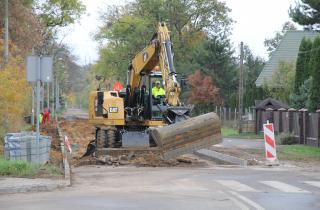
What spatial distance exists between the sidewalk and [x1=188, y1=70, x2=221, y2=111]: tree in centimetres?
5075

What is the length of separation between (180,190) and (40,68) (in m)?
5.74

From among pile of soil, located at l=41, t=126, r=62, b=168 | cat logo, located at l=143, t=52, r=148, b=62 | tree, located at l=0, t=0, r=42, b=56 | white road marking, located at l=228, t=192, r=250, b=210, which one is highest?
tree, located at l=0, t=0, r=42, b=56

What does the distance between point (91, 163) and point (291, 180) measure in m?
6.73

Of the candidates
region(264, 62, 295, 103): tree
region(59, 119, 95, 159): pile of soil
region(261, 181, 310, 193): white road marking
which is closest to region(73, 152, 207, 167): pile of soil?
region(59, 119, 95, 159): pile of soil

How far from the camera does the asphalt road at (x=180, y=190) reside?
1180 cm

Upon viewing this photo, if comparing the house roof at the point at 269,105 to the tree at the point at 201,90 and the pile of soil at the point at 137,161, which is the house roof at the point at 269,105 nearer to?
the tree at the point at 201,90

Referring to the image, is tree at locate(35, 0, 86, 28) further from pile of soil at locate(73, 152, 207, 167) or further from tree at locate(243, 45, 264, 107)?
pile of soil at locate(73, 152, 207, 167)

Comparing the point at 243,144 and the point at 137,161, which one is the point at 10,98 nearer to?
the point at 137,161

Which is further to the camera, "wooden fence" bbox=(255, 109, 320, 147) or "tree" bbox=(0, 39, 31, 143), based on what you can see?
"wooden fence" bbox=(255, 109, 320, 147)

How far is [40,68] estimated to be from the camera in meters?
17.5

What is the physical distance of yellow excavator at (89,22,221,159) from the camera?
64.5 ft

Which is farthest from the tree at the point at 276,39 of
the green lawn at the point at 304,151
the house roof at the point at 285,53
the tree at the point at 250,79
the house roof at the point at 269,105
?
the green lawn at the point at 304,151

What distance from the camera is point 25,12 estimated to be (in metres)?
44.8

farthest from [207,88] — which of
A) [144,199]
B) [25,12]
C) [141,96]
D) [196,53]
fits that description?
[144,199]
